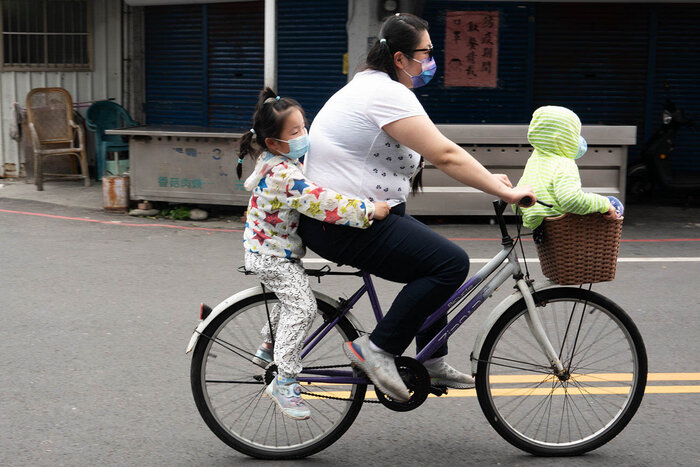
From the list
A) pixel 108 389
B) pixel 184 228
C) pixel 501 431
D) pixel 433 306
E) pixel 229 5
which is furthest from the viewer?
pixel 229 5

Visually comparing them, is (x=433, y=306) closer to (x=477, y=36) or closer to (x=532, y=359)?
(x=532, y=359)

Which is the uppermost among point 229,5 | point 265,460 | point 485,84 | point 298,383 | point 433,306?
point 229,5

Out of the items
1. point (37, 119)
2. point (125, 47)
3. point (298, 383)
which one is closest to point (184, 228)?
point (37, 119)

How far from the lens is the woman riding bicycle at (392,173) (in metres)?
3.59

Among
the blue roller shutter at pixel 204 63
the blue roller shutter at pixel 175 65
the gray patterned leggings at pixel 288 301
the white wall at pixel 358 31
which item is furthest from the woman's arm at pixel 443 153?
the blue roller shutter at pixel 175 65

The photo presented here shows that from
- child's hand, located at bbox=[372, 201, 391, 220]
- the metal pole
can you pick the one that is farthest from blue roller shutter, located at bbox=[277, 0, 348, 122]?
child's hand, located at bbox=[372, 201, 391, 220]

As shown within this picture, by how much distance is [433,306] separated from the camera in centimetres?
378

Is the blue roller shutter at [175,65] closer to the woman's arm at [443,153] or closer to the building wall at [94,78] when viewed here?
the building wall at [94,78]

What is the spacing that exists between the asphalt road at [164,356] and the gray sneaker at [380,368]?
394 mm

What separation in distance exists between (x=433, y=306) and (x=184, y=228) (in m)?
6.45

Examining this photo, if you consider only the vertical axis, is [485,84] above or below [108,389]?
above

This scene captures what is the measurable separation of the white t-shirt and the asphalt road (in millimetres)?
1261

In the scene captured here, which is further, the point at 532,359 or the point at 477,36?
the point at 477,36

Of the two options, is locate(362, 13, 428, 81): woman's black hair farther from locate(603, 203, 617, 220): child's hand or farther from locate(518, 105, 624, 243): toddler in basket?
locate(603, 203, 617, 220): child's hand
